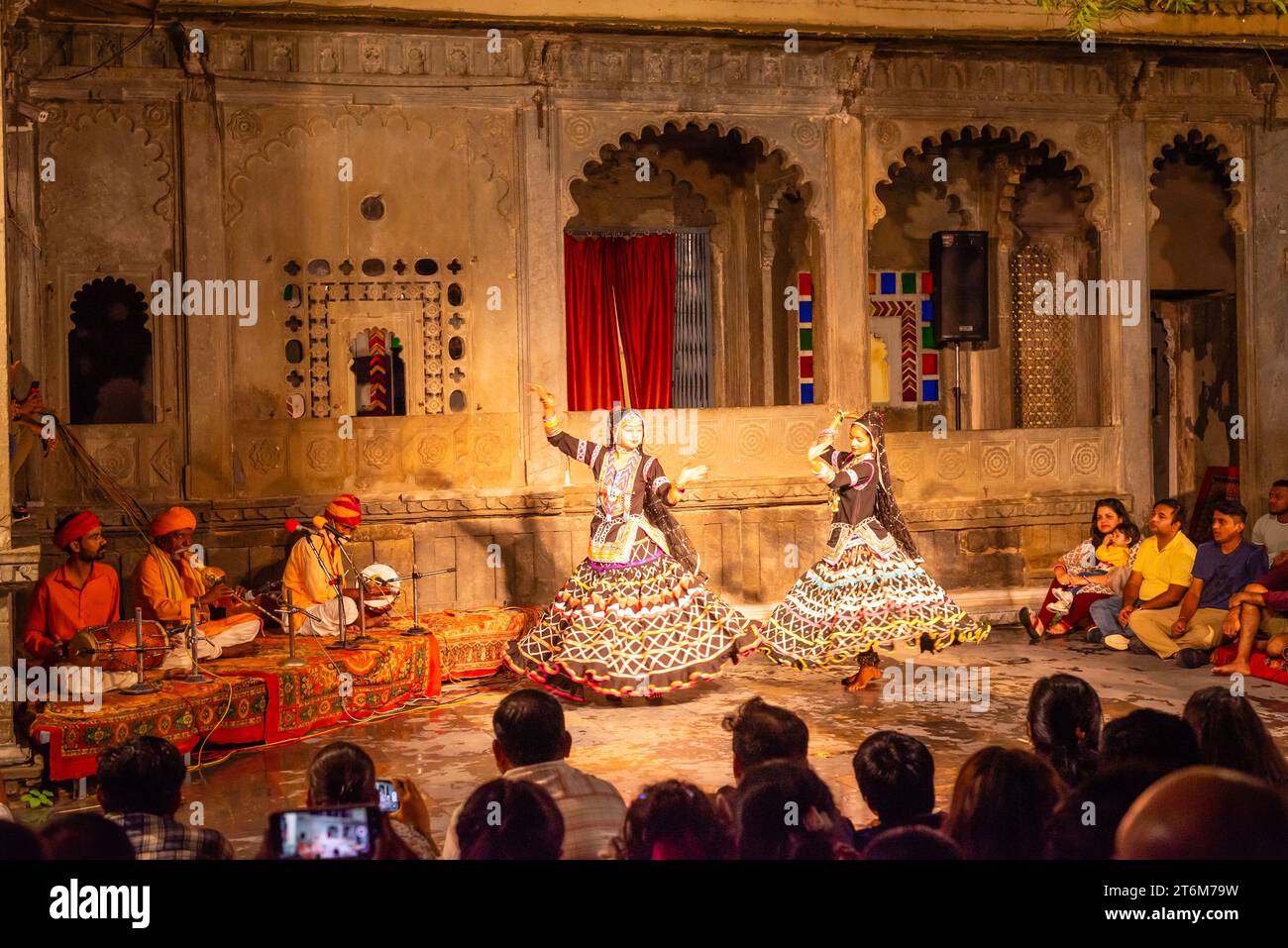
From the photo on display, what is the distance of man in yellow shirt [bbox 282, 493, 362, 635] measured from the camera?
9125mm

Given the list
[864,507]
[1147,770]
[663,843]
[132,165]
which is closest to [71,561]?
[132,165]

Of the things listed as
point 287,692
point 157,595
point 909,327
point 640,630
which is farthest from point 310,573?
point 909,327

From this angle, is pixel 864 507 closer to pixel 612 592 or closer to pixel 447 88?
pixel 612 592

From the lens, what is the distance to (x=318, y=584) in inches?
360

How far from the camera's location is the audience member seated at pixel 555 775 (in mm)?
3936

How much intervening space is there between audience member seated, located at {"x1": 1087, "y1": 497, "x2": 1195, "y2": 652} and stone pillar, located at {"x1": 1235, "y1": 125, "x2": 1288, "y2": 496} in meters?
3.17

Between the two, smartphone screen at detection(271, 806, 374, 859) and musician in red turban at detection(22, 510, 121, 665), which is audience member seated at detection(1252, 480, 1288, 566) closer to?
musician in red turban at detection(22, 510, 121, 665)

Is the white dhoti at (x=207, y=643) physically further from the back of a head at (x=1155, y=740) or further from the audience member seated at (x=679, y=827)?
the back of a head at (x=1155, y=740)

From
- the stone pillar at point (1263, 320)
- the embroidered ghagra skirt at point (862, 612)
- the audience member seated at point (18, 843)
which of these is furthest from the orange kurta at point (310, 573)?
the stone pillar at point (1263, 320)

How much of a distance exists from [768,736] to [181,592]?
16.6 feet

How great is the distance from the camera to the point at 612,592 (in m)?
8.51

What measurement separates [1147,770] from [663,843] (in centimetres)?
128

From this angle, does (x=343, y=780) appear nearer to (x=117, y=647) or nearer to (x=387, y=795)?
(x=387, y=795)

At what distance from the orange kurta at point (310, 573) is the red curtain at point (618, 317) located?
4555 mm
